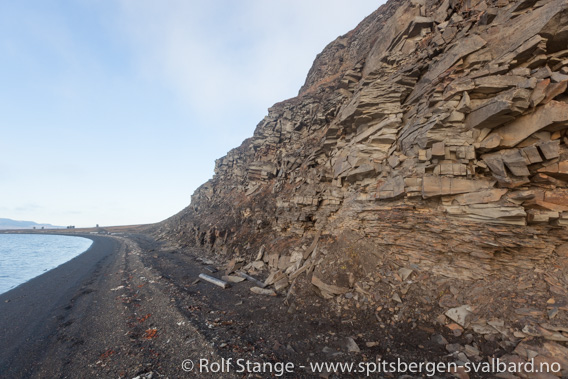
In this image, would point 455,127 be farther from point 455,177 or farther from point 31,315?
point 31,315

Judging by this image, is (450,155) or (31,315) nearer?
(450,155)

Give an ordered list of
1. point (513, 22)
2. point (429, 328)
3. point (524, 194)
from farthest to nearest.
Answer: point (513, 22), point (429, 328), point (524, 194)

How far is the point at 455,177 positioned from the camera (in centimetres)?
913

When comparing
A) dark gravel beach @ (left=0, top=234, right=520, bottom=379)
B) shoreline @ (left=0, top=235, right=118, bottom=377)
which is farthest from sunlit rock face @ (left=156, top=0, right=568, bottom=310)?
shoreline @ (left=0, top=235, right=118, bottom=377)

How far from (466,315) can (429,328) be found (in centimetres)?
141

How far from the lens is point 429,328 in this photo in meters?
8.11

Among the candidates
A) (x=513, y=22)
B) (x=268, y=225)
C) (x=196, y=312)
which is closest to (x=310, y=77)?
(x=268, y=225)

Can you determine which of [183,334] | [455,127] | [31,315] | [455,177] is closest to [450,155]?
[455,177]

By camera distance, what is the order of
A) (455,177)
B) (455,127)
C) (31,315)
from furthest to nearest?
1. (31,315)
2. (455,127)
3. (455,177)

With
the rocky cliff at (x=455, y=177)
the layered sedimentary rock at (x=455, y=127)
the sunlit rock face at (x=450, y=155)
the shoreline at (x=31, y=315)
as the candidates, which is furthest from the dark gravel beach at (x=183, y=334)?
the layered sedimentary rock at (x=455, y=127)

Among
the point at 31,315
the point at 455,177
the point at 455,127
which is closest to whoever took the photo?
the point at 455,177

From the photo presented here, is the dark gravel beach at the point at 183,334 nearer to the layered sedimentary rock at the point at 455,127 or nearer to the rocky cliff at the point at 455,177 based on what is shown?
the rocky cliff at the point at 455,177

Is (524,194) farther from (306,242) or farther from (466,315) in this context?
(306,242)

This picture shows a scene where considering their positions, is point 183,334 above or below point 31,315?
below
